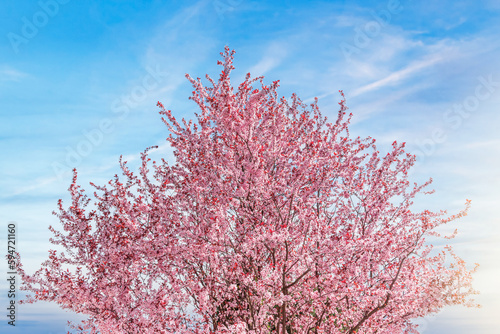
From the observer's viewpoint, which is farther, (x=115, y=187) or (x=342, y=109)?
(x=342, y=109)

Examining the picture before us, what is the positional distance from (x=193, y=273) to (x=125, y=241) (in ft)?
6.48

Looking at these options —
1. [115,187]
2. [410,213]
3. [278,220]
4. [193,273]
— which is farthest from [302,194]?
[115,187]

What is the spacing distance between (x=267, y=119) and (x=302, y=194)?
7.44ft

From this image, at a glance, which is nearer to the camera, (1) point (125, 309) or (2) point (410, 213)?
(1) point (125, 309)

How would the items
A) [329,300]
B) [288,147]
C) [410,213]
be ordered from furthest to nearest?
[410,213] < [288,147] < [329,300]

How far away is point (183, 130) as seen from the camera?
34.3ft

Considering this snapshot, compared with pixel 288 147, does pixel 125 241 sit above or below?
below

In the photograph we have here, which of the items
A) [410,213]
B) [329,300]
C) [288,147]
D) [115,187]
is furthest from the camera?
[410,213]

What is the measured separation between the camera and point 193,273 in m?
9.56

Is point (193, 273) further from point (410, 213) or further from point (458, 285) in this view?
point (458, 285)

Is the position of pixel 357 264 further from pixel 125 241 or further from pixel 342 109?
pixel 125 241

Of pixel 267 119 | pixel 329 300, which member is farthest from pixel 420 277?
pixel 267 119

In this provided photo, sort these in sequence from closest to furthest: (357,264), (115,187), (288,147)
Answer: (357,264) < (288,147) < (115,187)

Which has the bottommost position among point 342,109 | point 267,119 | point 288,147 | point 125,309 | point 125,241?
point 125,309
